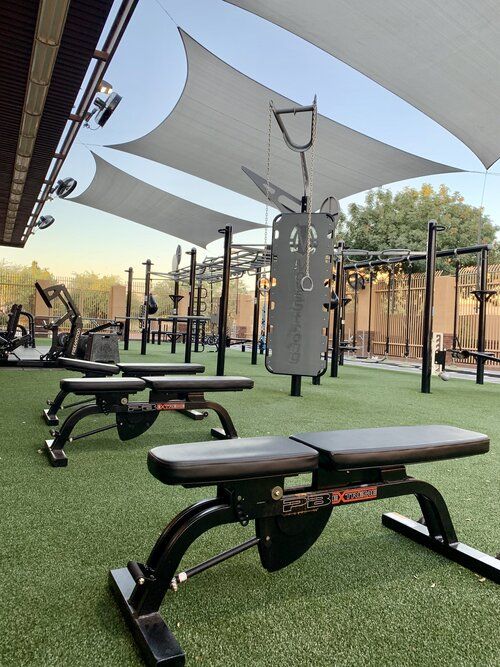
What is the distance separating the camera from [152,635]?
3.80ft

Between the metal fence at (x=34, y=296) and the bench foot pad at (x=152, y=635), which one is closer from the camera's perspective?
the bench foot pad at (x=152, y=635)

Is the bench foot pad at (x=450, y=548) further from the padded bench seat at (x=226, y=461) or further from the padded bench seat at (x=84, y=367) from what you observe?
the padded bench seat at (x=84, y=367)

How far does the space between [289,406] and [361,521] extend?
2765 mm

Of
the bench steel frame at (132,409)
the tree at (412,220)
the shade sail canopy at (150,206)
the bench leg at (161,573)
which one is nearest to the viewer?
the bench leg at (161,573)

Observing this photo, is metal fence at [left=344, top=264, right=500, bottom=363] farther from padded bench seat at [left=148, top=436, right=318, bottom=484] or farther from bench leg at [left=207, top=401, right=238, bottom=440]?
padded bench seat at [left=148, top=436, right=318, bottom=484]

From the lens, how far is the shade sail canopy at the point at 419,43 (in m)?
5.17

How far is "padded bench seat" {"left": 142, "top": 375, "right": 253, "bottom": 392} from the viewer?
2957mm

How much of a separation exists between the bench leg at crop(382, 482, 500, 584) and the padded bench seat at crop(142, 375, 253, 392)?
153 centimetres

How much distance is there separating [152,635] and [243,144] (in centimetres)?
910

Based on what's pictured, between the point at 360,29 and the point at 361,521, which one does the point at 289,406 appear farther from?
the point at 360,29

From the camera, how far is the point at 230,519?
1302mm

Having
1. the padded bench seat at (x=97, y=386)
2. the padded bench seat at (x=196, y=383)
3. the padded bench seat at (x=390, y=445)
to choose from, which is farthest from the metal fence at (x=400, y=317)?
the padded bench seat at (x=390, y=445)

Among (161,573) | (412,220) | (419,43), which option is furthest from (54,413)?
(412,220)

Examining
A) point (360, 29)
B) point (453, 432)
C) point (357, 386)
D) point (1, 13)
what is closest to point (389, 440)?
point (453, 432)
